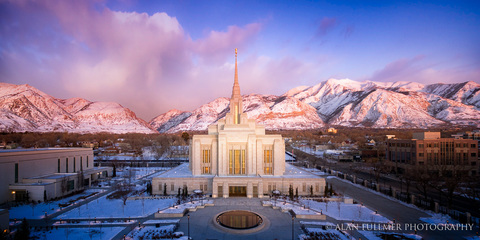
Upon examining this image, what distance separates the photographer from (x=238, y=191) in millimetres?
34000

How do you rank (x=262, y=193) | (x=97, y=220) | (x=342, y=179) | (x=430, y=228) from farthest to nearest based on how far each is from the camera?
(x=342, y=179) → (x=262, y=193) → (x=97, y=220) → (x=430, y=228)

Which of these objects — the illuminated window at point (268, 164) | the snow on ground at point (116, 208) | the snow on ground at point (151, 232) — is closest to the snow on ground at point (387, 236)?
the illuminated window at point (268, 164)

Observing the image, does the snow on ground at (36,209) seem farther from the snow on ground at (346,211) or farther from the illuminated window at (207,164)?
the snow on ground at (346,211)

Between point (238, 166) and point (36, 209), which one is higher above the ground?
point (238, 166)

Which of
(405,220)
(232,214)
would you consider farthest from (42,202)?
(405,220)

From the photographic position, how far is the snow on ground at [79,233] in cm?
2111

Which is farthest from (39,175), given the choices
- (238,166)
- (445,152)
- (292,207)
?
(445,152)

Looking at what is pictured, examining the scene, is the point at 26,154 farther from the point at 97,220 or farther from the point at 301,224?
the point at 301,224

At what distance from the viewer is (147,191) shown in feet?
120

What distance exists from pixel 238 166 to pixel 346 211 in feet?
53.9

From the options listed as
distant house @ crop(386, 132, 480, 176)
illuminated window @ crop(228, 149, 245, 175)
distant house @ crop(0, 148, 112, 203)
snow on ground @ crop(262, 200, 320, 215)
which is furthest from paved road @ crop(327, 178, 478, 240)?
distant house @ crop(0, 148, 112, 203)

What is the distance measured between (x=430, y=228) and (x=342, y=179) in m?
23.7

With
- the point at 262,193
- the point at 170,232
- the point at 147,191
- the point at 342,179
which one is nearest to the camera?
the point at 170,232

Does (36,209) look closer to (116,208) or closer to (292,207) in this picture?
(116,208)
